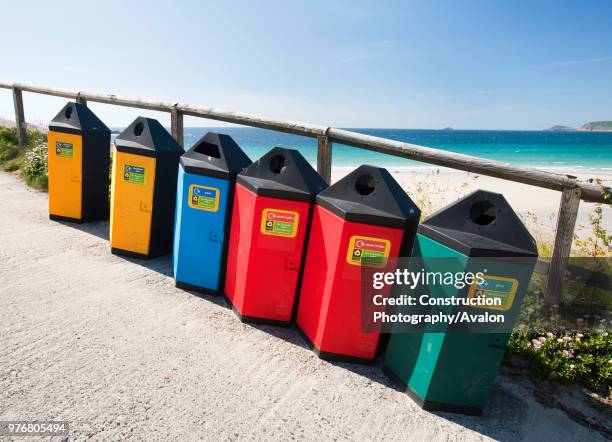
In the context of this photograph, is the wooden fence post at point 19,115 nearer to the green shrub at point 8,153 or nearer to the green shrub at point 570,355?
the green shrub at point 8,153

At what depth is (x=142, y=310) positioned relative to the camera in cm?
336

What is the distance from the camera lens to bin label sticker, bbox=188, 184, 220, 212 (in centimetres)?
348

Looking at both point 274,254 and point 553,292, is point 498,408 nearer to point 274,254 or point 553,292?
point 553,292

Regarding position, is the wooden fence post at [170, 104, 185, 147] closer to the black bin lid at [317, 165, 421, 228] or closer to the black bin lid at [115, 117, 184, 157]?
the black bin lid at [115, 117, 184, 157]

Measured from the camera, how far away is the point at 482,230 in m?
2.43

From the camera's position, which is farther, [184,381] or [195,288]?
[195,288]

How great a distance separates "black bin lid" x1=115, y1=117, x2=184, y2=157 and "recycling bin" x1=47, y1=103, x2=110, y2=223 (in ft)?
3.82

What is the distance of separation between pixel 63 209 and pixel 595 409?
239 inches

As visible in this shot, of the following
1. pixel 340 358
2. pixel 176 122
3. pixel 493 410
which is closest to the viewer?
pixel 493 410

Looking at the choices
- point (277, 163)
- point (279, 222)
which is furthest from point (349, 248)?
point (277, 163)

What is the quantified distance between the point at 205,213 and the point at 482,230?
2283 millimetres

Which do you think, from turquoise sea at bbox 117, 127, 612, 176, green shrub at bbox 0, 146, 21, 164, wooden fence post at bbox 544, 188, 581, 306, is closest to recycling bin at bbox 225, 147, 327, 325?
wooden fence post at bbox 544, 188, 581, 306

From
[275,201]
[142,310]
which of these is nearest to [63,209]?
[142,310]

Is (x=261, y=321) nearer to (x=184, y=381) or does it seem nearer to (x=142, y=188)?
(x=184, y=381)
